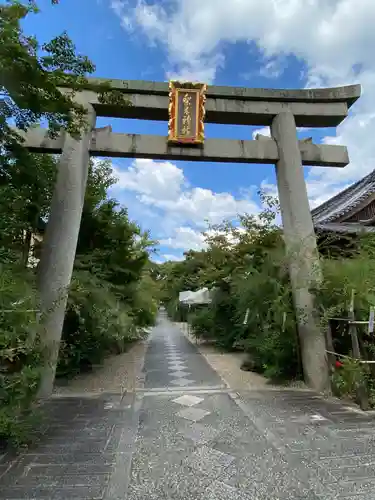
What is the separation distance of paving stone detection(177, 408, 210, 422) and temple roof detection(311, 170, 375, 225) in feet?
16.2

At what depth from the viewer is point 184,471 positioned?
7.91 feet

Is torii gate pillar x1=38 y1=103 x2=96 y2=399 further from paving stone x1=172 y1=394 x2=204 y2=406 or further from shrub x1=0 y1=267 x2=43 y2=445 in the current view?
paving stone x1=172 y1=394 x2=204 y2=406

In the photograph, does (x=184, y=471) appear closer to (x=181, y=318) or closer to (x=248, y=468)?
(x=248, y=468)

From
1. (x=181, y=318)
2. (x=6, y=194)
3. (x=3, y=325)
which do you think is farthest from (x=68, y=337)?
(x=181, y=318)

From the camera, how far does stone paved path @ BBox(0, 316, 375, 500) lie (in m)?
2.18

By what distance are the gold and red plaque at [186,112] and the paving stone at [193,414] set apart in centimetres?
412

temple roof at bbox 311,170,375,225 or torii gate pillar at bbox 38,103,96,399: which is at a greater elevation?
temple roof at bbox 311,170,375,225

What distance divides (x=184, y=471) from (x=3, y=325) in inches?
73.0

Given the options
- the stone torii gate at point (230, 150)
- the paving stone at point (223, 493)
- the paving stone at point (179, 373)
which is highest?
the stone torii gate at point (230, 150)

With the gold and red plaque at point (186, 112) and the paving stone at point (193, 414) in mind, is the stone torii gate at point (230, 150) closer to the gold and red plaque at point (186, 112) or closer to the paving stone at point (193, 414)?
the gold and red plaque at point (186, 112)

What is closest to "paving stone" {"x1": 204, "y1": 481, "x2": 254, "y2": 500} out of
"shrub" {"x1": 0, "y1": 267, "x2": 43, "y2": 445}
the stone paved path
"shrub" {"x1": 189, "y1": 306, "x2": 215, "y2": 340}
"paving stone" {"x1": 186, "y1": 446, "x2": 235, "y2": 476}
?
the stone paved path

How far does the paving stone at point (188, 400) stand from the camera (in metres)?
4.25

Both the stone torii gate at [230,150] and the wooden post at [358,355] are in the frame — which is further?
the stone torii gate at [230,150]

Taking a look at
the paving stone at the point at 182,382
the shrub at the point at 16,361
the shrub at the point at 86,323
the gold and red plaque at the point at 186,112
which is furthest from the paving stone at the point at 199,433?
the gold and red plaque at the point at 186,112
